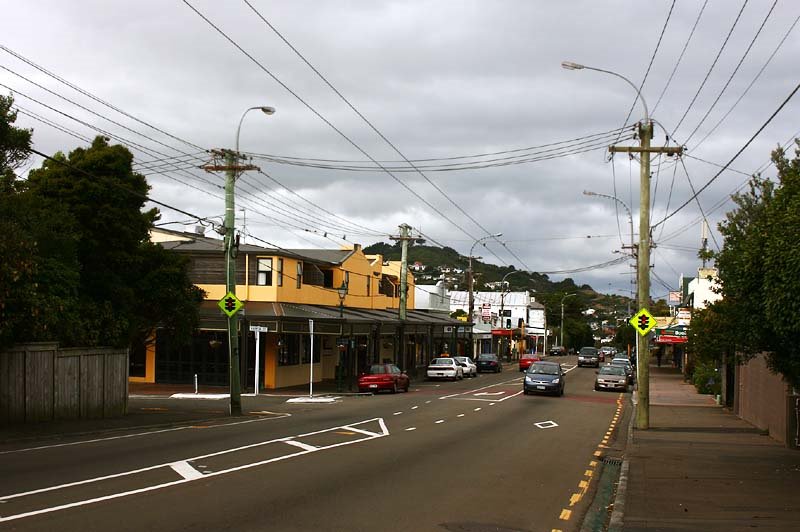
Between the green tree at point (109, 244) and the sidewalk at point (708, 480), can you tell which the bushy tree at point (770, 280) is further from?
the green tree at point (109, 244)

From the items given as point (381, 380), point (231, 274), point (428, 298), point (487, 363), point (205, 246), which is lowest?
point (487, 363)

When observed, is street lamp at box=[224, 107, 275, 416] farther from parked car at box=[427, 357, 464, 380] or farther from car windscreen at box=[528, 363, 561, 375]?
parked car at box=[427, 357, 464, 380]

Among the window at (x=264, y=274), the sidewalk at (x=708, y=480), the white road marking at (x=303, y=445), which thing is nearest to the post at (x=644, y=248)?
the sidewalk at (x=708, y=480)

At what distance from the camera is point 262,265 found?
1711 inches

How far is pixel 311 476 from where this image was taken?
13453 millimetres

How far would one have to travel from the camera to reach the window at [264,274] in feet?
143

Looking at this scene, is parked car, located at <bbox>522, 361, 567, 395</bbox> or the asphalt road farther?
parked car, located at <bbox>522, 361, 567, 395</bbox>

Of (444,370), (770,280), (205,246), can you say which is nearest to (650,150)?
(770,280)

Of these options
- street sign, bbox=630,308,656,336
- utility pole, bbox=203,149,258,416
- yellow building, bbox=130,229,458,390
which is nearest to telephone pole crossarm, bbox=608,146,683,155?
street sign, bbox=630,308,656,336

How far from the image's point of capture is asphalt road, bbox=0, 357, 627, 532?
10109 mm

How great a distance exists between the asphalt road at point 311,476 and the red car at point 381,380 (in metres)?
14.6

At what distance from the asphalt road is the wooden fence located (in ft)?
7.81

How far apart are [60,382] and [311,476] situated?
37.6ft

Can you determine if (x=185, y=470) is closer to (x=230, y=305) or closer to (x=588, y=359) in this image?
(x=230, y=305)
